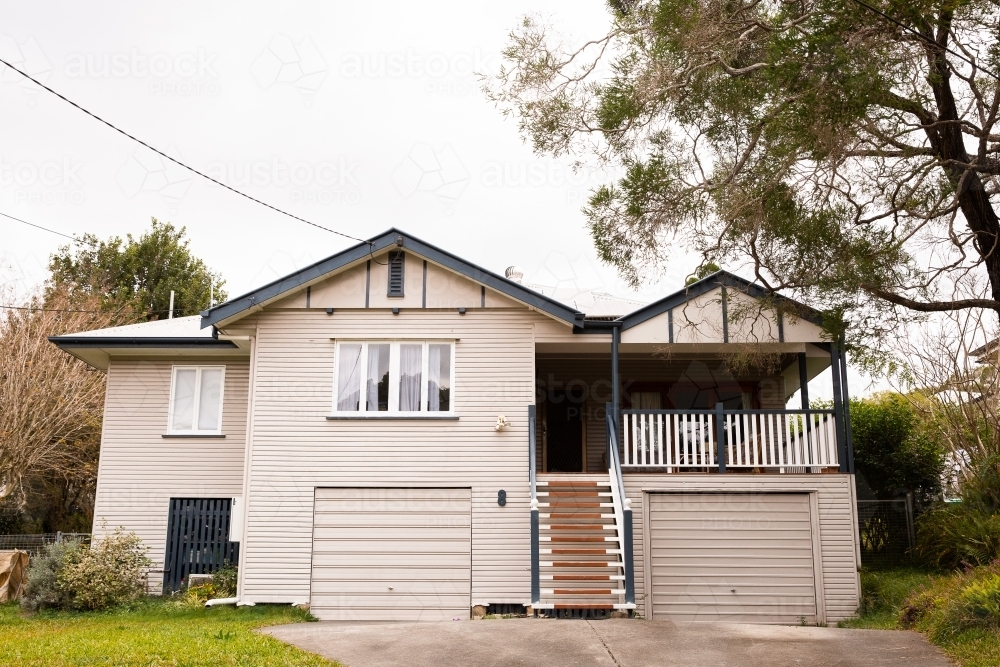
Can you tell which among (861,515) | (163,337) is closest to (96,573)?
(163,337)

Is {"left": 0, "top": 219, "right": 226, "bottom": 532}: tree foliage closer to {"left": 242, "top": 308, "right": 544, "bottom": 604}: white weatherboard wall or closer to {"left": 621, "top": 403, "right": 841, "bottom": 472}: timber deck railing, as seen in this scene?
{"left": 242, "top": 308, "right": 544, "bottom": 604}: white weatherboard wall

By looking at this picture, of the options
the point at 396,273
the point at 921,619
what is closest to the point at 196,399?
the point at 396,273

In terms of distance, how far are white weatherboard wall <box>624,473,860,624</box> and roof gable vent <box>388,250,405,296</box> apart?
5.02 m

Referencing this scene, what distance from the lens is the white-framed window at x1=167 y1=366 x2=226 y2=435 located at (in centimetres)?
1711

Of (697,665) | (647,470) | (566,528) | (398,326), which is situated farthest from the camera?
(647,470)

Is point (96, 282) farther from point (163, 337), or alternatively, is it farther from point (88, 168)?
point (163, 337)

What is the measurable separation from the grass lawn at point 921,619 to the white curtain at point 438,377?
7243mm

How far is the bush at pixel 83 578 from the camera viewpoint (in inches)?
557

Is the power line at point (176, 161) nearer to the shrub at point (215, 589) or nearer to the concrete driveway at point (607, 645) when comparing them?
the shrub at point (215, 589)

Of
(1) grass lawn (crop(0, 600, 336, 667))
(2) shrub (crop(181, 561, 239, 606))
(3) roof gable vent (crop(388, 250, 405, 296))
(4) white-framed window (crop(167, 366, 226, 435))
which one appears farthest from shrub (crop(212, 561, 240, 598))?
(3) roof gable vent (crop(388, 250, 405, 296))

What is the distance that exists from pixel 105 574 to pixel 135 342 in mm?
4229

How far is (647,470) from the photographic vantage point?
16281mm

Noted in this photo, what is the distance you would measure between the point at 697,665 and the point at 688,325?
709cm

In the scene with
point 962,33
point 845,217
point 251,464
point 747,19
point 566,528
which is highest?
point 747,19
